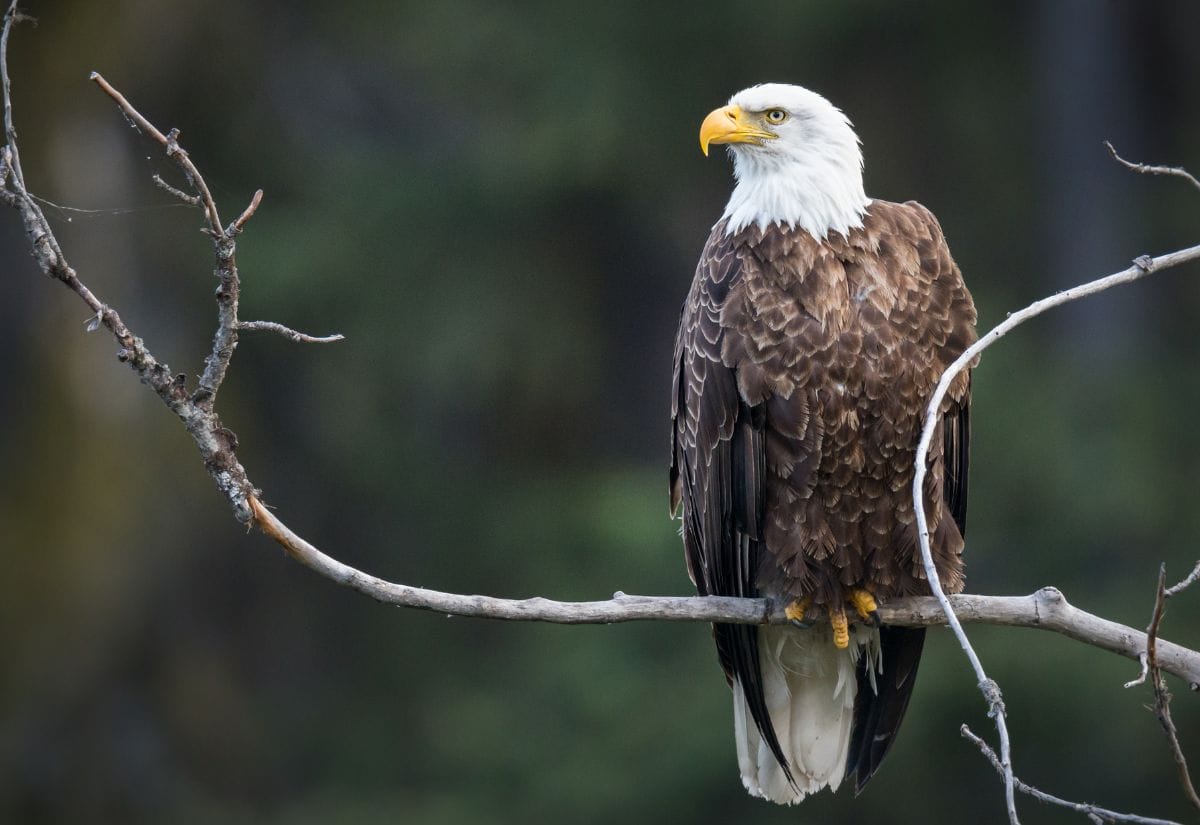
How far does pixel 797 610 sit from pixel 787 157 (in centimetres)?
120

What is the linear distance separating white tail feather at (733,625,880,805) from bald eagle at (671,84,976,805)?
0.08m

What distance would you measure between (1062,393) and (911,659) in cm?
576

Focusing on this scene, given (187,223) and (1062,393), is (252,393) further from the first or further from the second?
(1062,393)

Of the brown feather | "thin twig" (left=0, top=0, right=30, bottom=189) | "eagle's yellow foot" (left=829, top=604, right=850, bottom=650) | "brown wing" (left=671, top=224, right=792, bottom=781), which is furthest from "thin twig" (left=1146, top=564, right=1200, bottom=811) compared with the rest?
"thin twig" (left=0, top=0, right=30, bottom=189)

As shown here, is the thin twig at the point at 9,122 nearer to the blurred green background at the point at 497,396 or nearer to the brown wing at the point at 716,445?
the brown wing at the point at 716,445

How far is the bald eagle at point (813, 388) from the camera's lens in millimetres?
4215

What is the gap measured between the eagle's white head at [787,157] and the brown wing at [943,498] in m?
0.22

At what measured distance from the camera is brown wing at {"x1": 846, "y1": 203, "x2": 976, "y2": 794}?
4.34 meters

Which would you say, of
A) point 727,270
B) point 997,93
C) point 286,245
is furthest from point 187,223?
point 727,270

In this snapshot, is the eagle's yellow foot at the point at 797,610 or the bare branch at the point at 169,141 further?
the eagle's yellow foot at the point at 797,610

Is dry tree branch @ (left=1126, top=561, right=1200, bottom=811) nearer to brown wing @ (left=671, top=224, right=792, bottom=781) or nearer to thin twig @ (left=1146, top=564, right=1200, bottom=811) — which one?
thin twig @ (left=1146, top=564, right=1200, bottom=811)

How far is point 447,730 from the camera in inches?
430

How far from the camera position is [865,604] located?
4.39 meters

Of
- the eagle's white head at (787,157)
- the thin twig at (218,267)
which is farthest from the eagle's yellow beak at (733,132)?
the thin twig at (218,267)
